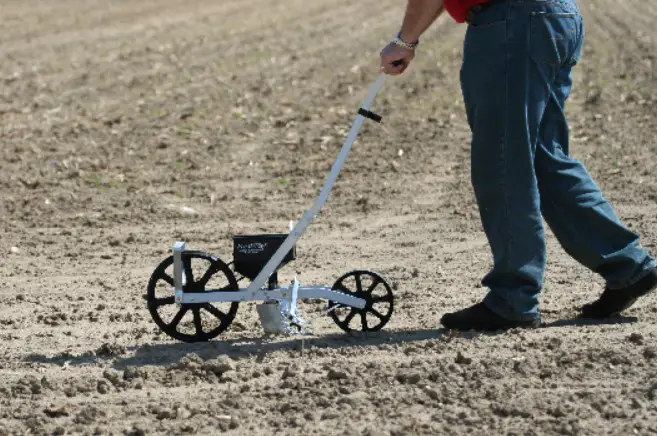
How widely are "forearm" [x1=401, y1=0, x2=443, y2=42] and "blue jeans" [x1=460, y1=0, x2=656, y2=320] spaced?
185 mm

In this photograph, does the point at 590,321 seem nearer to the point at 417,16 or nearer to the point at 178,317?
the point at 417,16

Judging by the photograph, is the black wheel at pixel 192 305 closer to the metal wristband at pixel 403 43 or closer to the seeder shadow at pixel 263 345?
the seeder shadow at pixel 263 345

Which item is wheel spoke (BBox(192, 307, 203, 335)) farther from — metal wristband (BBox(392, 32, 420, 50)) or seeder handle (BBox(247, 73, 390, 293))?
metal wristband (BBox(392, 32, 420, 50))

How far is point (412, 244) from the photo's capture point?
27.0 feet

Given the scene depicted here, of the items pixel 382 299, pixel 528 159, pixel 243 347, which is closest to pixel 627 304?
pixel 528 159

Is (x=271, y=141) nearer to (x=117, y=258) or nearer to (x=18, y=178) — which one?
(x=18, y=178)

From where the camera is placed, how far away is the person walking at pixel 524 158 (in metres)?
5.69

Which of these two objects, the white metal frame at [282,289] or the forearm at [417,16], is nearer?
the forearm at [417,16]

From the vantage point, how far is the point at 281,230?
8719 millimetres

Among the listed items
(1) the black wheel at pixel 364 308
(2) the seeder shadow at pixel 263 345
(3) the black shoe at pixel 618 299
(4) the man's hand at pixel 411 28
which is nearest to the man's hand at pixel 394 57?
(4) the man's hand at pixel 411 28

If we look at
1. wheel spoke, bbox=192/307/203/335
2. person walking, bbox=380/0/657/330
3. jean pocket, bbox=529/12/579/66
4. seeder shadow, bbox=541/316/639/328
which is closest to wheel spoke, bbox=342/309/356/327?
person walking, bbox=380/0/657/330

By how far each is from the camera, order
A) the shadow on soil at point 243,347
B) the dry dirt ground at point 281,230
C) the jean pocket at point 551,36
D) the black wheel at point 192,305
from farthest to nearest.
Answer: the black wheel at point 192,305 < the shadow on soil at point 243,347 < the jean pocket at point 551,36 < the dry dirt ground at point 281,230

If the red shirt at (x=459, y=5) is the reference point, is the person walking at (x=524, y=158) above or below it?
below

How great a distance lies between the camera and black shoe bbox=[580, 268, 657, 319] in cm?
605
